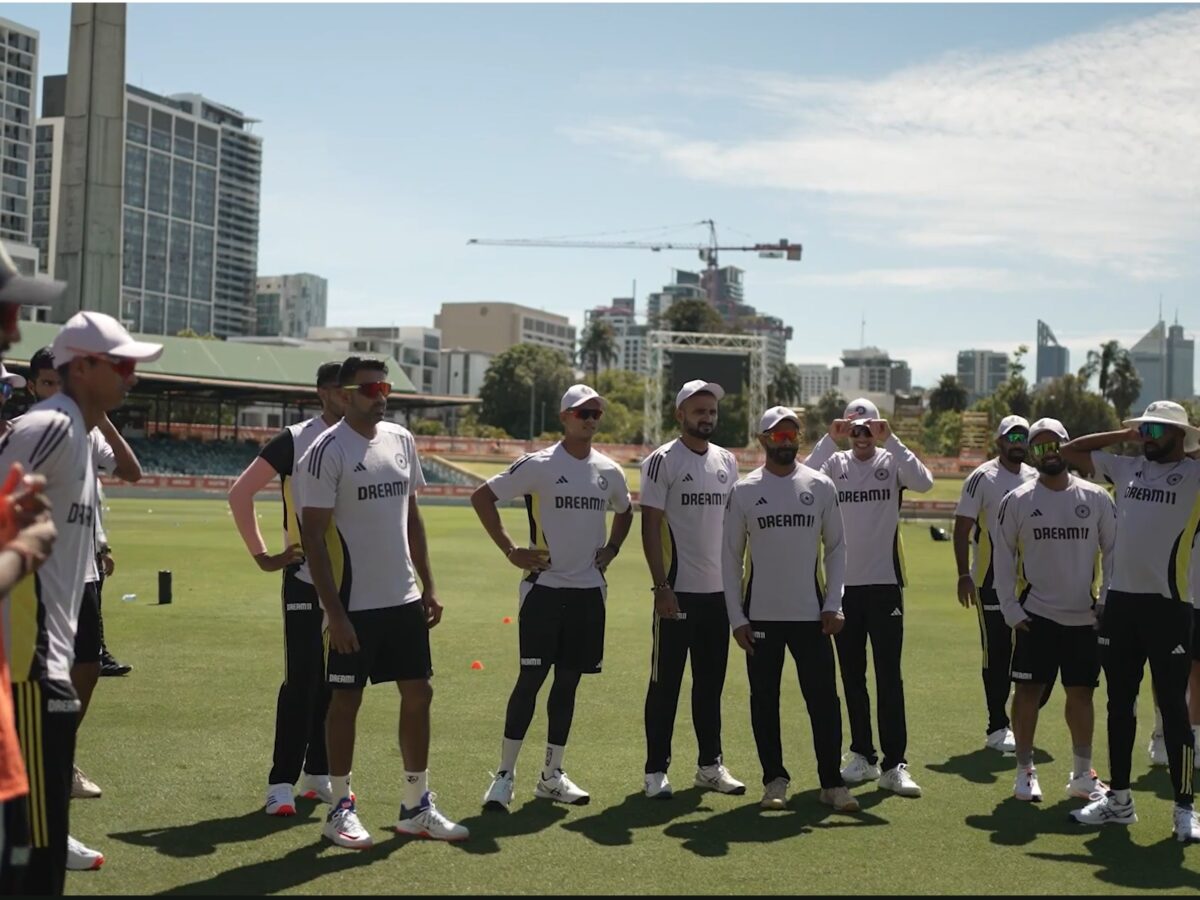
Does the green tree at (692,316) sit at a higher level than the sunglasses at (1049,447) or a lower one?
higher

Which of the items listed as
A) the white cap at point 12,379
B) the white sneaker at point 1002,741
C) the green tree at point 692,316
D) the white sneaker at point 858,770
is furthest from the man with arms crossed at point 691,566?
the green tree at point 692,316

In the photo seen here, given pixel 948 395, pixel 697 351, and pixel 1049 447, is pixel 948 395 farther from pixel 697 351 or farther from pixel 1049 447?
pixel 1049 447

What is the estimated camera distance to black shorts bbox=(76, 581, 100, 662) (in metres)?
6.75

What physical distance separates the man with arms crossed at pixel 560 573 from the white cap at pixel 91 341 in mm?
3032

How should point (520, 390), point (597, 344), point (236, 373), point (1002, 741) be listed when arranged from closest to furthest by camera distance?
1. point (1002, 741)
2. point (236, 373)
3. point (520, 390)
4. point (597, 344)

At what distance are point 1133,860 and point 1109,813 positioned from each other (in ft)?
2.40

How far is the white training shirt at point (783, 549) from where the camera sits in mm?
7738

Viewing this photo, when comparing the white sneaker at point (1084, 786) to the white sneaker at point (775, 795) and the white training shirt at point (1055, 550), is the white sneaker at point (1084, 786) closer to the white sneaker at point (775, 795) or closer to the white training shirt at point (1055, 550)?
the white training shirt at point (1055, 550)

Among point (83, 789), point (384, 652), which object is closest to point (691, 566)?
point (384, 652)

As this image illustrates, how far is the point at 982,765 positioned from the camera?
29.2ft

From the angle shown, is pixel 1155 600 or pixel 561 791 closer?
pixel 1155 600

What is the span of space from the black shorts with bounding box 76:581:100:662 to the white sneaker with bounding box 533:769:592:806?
2.57 m

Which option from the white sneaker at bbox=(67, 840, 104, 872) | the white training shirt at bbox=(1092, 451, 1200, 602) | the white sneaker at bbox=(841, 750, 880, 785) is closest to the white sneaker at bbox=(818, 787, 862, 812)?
the white sneaker at bbox=(841, 750, 880, 785)

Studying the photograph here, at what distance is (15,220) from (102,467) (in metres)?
193
